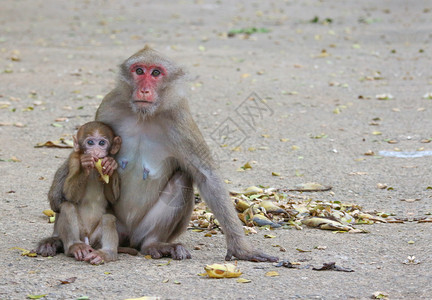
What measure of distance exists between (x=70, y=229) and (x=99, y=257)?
0.27 m

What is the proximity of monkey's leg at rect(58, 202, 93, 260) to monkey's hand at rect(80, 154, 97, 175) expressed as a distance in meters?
0.25

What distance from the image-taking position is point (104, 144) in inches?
184

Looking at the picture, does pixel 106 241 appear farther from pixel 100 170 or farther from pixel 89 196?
pixel 100 170

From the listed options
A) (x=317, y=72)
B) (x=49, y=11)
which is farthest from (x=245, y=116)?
(x=49, y=11)

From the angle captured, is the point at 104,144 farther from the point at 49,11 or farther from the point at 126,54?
the point at 49,11

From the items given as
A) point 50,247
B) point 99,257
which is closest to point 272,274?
point 99,257

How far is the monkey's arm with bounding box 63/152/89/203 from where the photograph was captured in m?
4.58

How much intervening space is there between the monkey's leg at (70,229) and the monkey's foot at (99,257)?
0.07m

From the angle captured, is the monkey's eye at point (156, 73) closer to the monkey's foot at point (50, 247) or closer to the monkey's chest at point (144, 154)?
the monkey's chest at point (144, 154)

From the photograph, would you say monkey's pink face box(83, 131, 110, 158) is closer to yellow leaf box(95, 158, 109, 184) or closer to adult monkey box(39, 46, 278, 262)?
yellow leaf box(95, 158, 109, 184)

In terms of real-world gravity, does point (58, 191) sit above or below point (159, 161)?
below

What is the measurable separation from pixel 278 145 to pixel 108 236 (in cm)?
384

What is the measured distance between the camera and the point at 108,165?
15.0 ft

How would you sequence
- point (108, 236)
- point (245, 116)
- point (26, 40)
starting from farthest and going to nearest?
point (26, 40) < point (245, 116) < point (108, 236)
